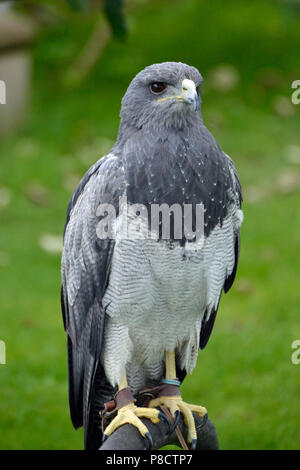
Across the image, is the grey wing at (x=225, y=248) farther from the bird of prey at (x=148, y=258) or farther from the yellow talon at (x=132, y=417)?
the yellow talon at (x=132, y=417)

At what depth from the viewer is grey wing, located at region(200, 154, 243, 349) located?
272cm

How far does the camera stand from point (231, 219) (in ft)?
9.11

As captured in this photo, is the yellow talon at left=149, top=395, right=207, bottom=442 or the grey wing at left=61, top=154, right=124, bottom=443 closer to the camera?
the grey wing at left=61, top=154, right=124, bottom=443

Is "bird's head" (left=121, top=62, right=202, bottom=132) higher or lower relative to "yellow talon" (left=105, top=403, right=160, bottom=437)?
higher

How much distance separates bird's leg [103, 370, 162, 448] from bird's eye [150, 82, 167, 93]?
1085 mm

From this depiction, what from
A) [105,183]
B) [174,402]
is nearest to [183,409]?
[174,402]

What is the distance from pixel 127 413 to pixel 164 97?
116cm

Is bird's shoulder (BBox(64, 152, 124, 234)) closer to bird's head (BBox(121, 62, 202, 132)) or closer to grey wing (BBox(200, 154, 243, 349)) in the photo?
bird's head (BBox(121, 62, 202, 132))

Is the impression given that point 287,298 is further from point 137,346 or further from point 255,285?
point 137,346

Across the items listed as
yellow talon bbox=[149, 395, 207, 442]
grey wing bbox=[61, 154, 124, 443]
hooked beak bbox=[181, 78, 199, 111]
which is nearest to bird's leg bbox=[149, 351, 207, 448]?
yellow talon bbox=[149, 395, 207, 442]

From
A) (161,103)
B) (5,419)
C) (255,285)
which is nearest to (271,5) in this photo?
(255,285)

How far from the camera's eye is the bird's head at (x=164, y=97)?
2.45 metres

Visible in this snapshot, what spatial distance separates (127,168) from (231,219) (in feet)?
1.51

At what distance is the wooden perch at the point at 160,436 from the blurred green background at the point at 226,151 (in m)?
1.22
